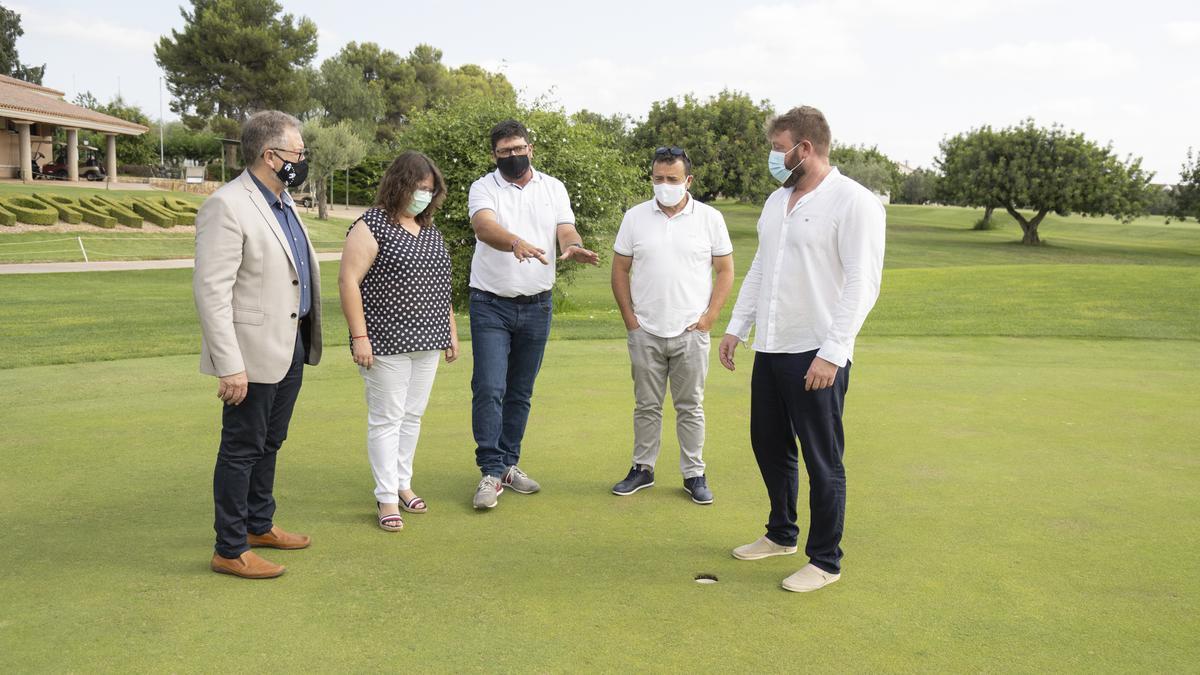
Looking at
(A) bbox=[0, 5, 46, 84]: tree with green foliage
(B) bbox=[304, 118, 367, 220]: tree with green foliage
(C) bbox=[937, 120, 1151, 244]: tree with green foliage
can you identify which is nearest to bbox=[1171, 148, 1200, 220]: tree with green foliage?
(C) bbox=[937, 120, 1151, 244]: tree with green foliage

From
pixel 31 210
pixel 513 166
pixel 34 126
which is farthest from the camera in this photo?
pixel 34 126

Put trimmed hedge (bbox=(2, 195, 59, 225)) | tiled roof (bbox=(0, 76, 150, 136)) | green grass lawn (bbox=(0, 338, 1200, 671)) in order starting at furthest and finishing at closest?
tiled roof (bbox=(0, 76, 150, 136)) → trimmed hedge (bbox=(2, 195, 59, 225)) → green grass lawn (bbox=(0, 338, 1200, 671))

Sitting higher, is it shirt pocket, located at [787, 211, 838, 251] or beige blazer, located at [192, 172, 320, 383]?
shirt pocket, located at [787, 211, 838, 251]

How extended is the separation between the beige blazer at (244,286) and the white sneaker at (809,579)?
230 cm

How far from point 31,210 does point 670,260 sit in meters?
27.9

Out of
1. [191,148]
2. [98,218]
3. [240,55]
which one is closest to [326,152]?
[98,218]

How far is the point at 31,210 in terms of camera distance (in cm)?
2747

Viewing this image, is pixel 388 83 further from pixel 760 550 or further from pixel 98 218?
pixel 760 550

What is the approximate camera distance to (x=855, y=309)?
380cm

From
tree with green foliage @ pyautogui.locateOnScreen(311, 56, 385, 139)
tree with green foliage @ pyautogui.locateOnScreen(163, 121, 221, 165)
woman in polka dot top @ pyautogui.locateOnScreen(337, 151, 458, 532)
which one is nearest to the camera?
woman in polka dot top @ pyautogui.locateOnScreen(337, 151, 458, 532)

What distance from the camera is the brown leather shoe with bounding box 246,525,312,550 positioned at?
4281 mm

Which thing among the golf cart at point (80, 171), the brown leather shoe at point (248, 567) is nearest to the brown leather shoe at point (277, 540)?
the brown leather shoe at point (248, 567)

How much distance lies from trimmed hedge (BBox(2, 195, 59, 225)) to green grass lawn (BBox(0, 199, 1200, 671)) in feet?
70.4

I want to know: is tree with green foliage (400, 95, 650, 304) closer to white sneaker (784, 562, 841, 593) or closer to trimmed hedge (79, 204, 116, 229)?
white sneaker (784, 562, 841, 593)
